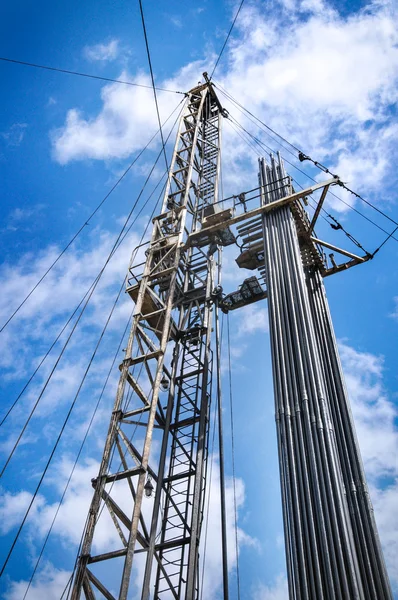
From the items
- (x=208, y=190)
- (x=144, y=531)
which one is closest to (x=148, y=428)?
(x=144, y=531)

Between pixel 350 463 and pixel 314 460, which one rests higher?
pixel 350 463

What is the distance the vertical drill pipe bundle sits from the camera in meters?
10.6

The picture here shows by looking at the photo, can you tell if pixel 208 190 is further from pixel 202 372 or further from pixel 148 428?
pixel 148 428

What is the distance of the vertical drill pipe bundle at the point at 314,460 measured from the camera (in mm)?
10617

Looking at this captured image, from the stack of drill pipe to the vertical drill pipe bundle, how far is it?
0.02m

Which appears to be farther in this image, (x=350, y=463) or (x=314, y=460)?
(x=350, y=463)

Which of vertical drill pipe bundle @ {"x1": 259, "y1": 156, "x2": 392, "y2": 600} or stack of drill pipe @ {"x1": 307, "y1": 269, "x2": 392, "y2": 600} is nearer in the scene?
vertical drill pipe bundle @ {"x1": 259, "y1": 156, "x2": 392, "y2": 600}

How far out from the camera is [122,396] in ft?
53.1

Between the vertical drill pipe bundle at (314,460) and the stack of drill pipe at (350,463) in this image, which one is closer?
the vertical drill pipe bundle at (314,460)

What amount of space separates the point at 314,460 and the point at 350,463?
140cm

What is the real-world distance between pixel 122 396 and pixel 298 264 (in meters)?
6.75

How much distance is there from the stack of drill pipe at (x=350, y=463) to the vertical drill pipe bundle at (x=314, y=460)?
20 mm

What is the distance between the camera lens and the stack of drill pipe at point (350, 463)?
10742 millimetres

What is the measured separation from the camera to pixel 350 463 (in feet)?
42.2
